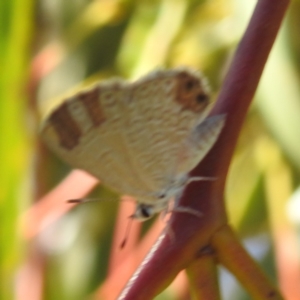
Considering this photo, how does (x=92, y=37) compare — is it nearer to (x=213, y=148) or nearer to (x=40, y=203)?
(x=40, y=203)

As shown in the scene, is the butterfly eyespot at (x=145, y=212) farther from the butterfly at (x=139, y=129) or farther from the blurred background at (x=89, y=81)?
the blurred background at (x=89, y=81)

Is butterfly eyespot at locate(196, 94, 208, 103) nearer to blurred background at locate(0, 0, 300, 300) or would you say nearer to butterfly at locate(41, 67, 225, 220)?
butterfly at locate(41, 67, 225, 220)

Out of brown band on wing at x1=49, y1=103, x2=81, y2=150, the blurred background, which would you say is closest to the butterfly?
brown band on wing at x1=49, y1=103, x2=81, y2=150

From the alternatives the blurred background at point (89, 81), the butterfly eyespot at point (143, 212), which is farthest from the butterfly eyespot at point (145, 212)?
the blurred background at point (89, 81)

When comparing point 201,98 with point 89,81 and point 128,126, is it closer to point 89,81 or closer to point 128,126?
point 128,126

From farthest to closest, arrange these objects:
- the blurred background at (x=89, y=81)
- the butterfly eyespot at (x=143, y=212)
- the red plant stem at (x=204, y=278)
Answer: the blurred background at (x=89, y=81) < the butterfly eyespot at (x=143, y=212) < the red plant stem at (x=204, y=278)

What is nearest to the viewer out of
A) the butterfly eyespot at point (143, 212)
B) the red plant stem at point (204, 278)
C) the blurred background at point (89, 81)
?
the red plant stem at point (204, 278)

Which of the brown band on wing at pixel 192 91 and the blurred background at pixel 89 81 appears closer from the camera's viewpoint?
the brown band on wing at pixel 192 91
